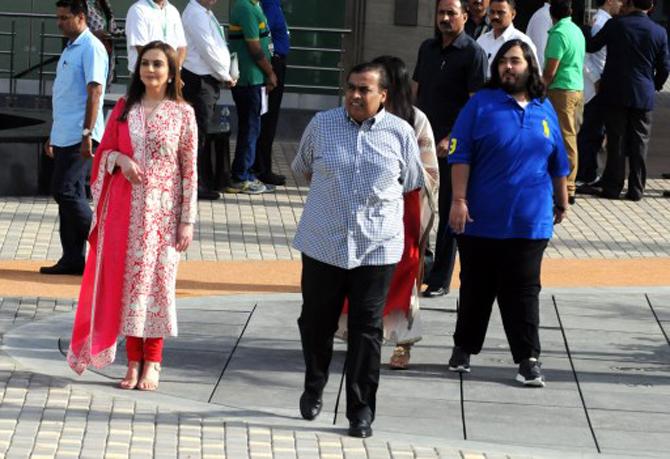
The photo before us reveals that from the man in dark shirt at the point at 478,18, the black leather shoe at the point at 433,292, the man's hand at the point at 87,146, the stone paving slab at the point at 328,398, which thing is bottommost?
the black leather shoe at the point at 433,292

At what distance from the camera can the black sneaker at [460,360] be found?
9227 mm

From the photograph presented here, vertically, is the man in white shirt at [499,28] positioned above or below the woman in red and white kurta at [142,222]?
above

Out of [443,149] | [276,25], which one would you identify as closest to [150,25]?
[276,25]

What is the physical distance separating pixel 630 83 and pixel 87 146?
6205 millimetres

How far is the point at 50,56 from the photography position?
70.9 ft

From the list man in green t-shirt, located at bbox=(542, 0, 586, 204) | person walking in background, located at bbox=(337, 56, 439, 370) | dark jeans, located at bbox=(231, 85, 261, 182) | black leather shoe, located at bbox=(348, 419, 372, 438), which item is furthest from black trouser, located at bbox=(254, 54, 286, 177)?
black leather shoe, located at bbox=(348, 419, 372, 438)

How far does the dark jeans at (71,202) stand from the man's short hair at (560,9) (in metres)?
5.10

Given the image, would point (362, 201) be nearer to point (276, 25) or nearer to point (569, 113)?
point (569, 113)

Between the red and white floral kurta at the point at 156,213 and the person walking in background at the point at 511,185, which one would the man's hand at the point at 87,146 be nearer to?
the red and white floral kurta at the point at 156,213

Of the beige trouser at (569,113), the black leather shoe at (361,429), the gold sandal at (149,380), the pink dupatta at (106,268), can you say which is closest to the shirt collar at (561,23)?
the beige trouser at (569,113)

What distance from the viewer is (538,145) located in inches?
350

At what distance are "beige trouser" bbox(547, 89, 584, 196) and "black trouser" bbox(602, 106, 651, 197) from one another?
57 cm

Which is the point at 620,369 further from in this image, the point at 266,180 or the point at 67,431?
the point at 266,180

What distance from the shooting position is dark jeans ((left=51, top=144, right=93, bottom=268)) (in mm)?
11617
